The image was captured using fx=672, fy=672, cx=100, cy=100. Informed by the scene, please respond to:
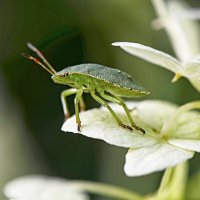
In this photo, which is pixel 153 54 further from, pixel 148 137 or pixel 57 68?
pixel 57 68

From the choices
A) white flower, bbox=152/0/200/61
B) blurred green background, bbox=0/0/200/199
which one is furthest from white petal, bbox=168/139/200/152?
blurred green background, bbox=0/0/200/199

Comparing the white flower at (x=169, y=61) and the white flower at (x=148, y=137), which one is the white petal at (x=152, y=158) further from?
the white flower at (x=169, y=61)

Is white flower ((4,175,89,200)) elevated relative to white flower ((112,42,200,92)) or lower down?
lower down

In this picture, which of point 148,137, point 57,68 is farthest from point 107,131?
point 57,68

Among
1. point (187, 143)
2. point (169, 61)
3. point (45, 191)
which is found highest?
point (169, 61)

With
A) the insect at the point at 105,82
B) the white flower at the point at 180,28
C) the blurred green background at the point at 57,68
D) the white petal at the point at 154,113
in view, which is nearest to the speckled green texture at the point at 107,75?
the insect at the point at 105,82

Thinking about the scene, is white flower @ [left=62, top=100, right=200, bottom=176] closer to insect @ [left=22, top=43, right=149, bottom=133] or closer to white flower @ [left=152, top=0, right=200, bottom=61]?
insect @ [left=22, top=43, right=149, bottom=133]

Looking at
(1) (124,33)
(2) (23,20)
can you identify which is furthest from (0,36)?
(1) (124,33)
